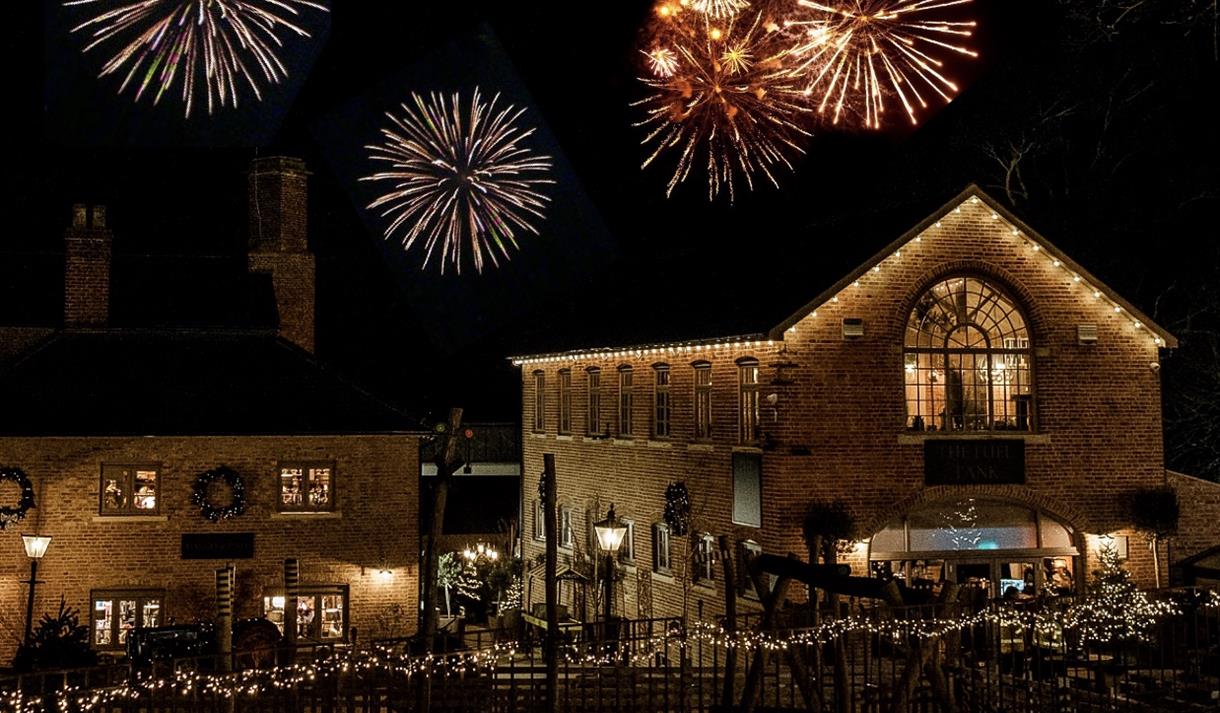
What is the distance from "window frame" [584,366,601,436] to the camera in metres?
31.1

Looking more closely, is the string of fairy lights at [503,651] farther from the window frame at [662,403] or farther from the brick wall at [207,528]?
the window frame at [662,403]

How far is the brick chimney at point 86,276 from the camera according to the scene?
28.7 metres

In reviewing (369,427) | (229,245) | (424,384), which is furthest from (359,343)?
(369,427)

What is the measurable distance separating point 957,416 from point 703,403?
474 centimetres

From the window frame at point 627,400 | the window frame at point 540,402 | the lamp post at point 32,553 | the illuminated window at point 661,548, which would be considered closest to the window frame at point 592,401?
the window frame at point 627,400

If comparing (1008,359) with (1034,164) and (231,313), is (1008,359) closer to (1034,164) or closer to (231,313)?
(1034,164)

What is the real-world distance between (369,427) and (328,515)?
1.78m

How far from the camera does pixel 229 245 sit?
46656 millimetres

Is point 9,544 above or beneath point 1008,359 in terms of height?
beneath

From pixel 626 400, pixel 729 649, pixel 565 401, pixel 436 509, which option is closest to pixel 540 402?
pixel 565 401

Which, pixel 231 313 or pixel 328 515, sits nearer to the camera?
pixel 328 515

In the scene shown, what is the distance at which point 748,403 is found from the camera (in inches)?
966

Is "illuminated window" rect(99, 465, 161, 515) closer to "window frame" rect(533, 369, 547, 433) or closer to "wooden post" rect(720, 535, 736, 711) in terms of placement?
"window frame" rect(533, 369, 547, 433)

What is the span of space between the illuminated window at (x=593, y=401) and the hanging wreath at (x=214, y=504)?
27.2 ft
